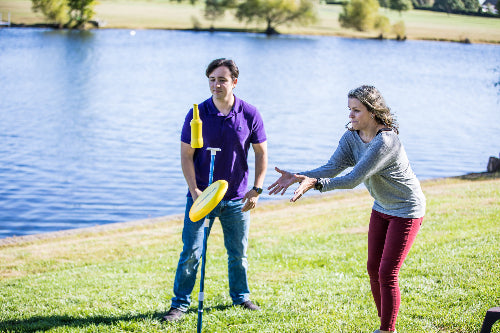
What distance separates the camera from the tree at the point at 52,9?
253ft

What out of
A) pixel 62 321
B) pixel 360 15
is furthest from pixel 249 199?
pixel 360 15

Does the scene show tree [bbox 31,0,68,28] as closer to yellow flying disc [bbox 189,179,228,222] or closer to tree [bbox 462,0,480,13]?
tree [bbox 462,0,480,13]

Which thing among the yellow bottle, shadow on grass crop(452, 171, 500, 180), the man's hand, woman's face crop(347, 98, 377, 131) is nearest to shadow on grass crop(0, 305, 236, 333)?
the man's hand

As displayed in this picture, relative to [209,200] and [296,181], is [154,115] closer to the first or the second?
[209,200]

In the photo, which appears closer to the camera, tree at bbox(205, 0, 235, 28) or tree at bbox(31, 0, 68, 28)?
tree at bbox(31, 0, 68, 28)

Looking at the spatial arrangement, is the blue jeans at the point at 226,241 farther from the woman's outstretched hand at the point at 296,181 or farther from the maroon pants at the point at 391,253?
the maroon pants at the point at 391,253

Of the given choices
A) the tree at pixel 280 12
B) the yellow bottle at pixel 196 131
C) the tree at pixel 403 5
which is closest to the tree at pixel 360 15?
the tree at pixel 403 5

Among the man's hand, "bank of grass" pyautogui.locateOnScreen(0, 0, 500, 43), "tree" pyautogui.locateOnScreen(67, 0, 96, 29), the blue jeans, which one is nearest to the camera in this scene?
the man's hand

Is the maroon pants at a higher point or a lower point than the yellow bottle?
lower

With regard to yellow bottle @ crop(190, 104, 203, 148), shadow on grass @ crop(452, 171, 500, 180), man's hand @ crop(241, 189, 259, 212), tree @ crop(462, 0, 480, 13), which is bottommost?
shadow on grass @ crop(452, 171, 500, 180)

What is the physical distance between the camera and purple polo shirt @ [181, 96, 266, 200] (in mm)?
4707

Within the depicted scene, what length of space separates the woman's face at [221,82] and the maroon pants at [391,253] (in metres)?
1.59

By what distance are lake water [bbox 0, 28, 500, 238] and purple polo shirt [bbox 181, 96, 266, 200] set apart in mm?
9030

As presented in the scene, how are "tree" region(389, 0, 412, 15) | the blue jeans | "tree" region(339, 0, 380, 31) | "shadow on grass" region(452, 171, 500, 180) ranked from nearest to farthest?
1. the blue jeans
2. "shadow on grass" region(452, 171, 500, 180)
3. "tree" region(339, 0, 380, 31)
4. "tree" region(389, 0, 412, 15)
